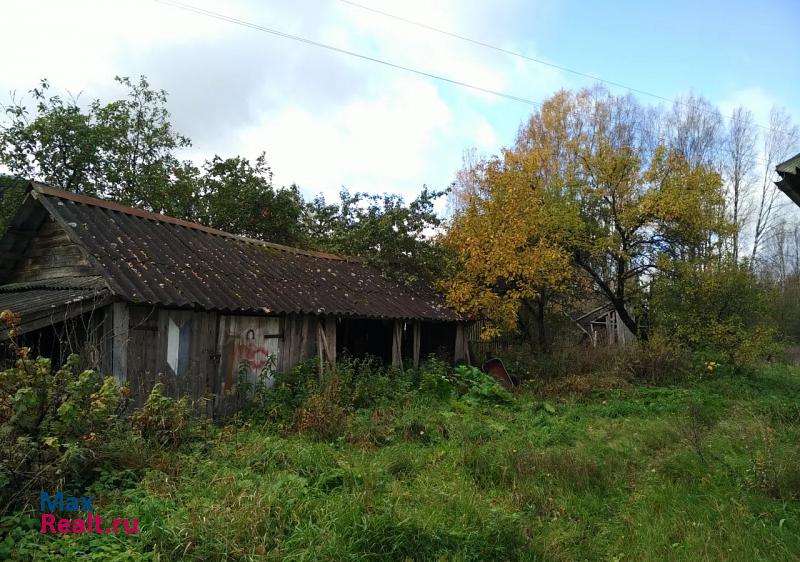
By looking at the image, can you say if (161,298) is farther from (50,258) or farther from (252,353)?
(50,258)

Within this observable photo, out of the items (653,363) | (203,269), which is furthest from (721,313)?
(203,269)

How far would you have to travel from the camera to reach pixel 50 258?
906cm

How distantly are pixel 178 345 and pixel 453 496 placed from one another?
4946mm

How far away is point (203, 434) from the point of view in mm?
6277

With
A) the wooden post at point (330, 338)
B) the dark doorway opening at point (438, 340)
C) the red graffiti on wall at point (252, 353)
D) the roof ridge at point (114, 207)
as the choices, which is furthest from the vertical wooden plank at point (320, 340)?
the dark doorway opening at point (438, 340)

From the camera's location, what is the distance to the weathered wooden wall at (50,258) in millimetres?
8484

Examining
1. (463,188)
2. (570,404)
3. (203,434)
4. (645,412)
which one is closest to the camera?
(203,434)

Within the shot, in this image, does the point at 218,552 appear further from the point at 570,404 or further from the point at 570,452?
the point at 570,404

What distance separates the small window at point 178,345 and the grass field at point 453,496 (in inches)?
51.2

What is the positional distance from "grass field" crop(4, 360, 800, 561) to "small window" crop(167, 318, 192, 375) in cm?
130

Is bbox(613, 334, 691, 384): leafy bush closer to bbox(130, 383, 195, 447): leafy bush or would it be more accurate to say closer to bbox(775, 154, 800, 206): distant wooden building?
bbox(775, 154, 800, 206): distant wooden building

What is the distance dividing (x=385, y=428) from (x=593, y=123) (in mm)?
23381

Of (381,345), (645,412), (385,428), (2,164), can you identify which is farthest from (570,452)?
(2,164)

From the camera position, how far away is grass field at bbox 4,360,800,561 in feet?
12.8
